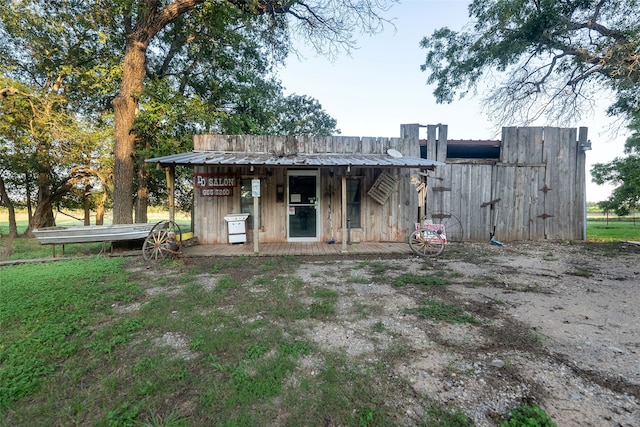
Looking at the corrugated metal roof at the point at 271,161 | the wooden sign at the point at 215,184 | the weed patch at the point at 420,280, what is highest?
the corrugated metal roof at the point at 271,161

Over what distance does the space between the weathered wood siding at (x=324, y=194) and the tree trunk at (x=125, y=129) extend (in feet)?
6.39

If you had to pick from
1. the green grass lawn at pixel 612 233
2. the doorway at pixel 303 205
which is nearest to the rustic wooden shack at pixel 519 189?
the green grass lawn at pixel 612 233

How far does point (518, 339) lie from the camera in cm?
258

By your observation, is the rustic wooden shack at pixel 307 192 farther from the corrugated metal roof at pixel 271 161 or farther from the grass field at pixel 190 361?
the grass field at pixel 190 361

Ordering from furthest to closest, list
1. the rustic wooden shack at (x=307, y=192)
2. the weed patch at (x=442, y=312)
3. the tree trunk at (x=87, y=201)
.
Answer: the tree trunk at (x=87, y=201)
the rustic wooden shack at (x=307, y=192)
the weed patch at (x=442, y=312)

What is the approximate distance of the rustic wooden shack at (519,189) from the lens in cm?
821

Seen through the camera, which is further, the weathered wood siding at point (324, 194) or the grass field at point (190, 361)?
the weathered wood siding at point (324, 194)

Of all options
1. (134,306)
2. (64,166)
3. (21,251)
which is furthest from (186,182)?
(134,306)

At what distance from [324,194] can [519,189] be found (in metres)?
6.02

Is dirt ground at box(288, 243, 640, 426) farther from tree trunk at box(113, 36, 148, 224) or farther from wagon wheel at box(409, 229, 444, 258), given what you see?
tree trunk at box(113, 36, 148, 224)

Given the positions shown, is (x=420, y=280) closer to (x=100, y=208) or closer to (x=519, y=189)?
(x=519, y=189)

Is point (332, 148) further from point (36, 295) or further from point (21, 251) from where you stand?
point (21, 251)

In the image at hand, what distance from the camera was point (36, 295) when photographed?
369cm

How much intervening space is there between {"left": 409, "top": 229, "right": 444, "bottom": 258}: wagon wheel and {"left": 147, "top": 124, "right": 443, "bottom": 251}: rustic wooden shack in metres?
1.37
